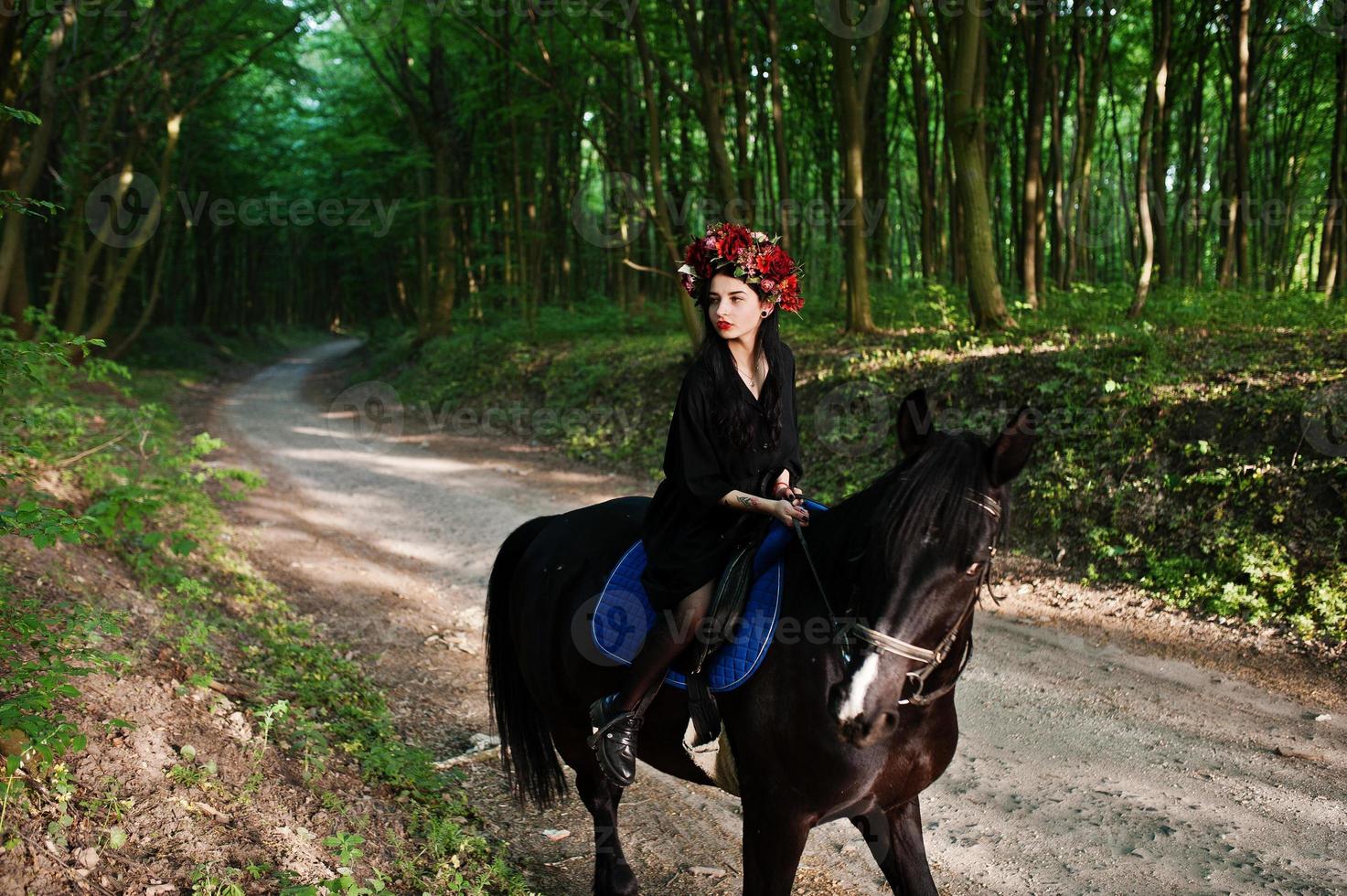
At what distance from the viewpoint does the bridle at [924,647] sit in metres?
2.39

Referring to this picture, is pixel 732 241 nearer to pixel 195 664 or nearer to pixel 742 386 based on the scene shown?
pixel 742 386

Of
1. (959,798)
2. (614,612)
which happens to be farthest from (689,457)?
(959,798)

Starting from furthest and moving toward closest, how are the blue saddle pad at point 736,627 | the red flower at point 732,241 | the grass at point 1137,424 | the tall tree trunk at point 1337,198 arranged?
the tall tree trunk at point 1337,198 → the grass at point 1137,424 → the red flower at point 732,241 → the blue saddle pad at point 736,627

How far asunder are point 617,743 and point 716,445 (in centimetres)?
114

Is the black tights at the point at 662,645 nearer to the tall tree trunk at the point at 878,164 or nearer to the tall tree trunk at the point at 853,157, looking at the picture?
the tall tree trunk at the point at 853,157

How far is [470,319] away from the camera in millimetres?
26750

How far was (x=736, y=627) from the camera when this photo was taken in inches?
120

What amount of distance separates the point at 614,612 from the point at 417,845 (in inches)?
54.2

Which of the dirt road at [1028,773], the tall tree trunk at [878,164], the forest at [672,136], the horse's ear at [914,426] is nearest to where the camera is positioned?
the horse's ear at [914,426]

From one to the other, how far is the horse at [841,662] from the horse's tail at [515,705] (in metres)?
0.18

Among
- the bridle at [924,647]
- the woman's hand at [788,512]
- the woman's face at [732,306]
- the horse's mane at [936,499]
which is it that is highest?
the woman's face at [732,306]

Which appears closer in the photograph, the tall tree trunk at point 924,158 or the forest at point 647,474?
the forest at point 647,474

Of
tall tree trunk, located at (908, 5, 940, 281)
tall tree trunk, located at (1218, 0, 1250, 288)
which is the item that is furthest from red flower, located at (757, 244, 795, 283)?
tall tree trunk, located at (908, 5, 940, 281)

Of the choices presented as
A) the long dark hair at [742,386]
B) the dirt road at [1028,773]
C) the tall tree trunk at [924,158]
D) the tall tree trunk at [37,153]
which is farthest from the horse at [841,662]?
the tall tree trunk at [924,158]
